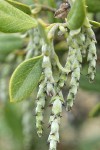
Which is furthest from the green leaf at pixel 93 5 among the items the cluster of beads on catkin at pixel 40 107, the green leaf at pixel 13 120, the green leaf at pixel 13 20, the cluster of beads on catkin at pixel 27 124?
the green leaf at pixel 13 120

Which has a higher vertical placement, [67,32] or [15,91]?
[67,32]

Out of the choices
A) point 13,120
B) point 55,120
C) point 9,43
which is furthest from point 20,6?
point 13,120

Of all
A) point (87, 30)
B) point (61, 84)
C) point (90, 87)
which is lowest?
point (61, 84)

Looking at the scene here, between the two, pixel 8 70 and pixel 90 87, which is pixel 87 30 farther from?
pixel 8 70

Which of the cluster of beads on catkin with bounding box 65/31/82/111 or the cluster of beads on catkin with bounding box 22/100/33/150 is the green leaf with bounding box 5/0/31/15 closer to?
the cluster of beads on catkin with bounding box 65/31/82/111

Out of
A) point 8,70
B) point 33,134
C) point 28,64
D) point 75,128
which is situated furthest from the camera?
point 75,128

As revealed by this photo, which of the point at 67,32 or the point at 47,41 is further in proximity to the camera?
the point at 67,32

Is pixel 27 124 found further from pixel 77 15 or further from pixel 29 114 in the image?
pixel 77 15

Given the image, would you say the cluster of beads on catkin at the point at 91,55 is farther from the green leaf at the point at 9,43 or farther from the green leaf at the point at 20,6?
the green leaf at the point at 9,43

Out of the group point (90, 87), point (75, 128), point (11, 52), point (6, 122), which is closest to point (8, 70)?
point (11, 52)
